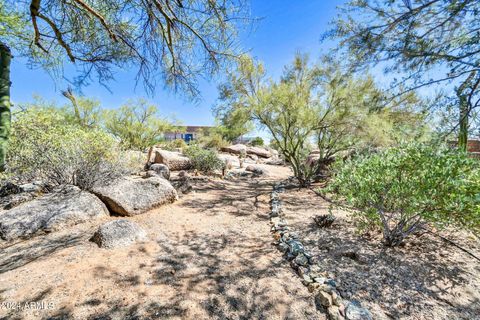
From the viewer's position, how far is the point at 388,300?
6.33 ft

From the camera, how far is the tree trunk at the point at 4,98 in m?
1.40

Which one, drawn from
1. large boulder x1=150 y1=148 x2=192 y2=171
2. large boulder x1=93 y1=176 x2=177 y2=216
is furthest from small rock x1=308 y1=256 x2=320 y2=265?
large boulder x1=150 y1=148 x2=192 y2=171

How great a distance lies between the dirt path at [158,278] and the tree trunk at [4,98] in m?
1.21

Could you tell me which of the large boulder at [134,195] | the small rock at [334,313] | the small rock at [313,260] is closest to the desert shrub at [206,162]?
the large boulder at [134,195]

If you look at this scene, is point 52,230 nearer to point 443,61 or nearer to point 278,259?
point 278,259

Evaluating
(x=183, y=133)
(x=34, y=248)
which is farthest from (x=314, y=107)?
(x=183, y=133)

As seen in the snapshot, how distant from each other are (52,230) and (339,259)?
12.5 feet

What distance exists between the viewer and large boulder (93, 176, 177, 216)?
148 inches

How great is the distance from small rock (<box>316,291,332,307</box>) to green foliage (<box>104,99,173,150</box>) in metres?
10.5

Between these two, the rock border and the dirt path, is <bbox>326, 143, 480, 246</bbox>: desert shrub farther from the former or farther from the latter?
the dirt path

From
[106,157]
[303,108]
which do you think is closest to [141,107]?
[106,157]

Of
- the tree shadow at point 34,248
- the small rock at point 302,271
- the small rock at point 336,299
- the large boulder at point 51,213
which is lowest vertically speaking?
the small rock at point 336,299

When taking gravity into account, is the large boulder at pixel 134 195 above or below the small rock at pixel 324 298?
above

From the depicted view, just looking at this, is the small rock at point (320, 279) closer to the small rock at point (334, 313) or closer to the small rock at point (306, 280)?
the small rock at point (306, 280)
